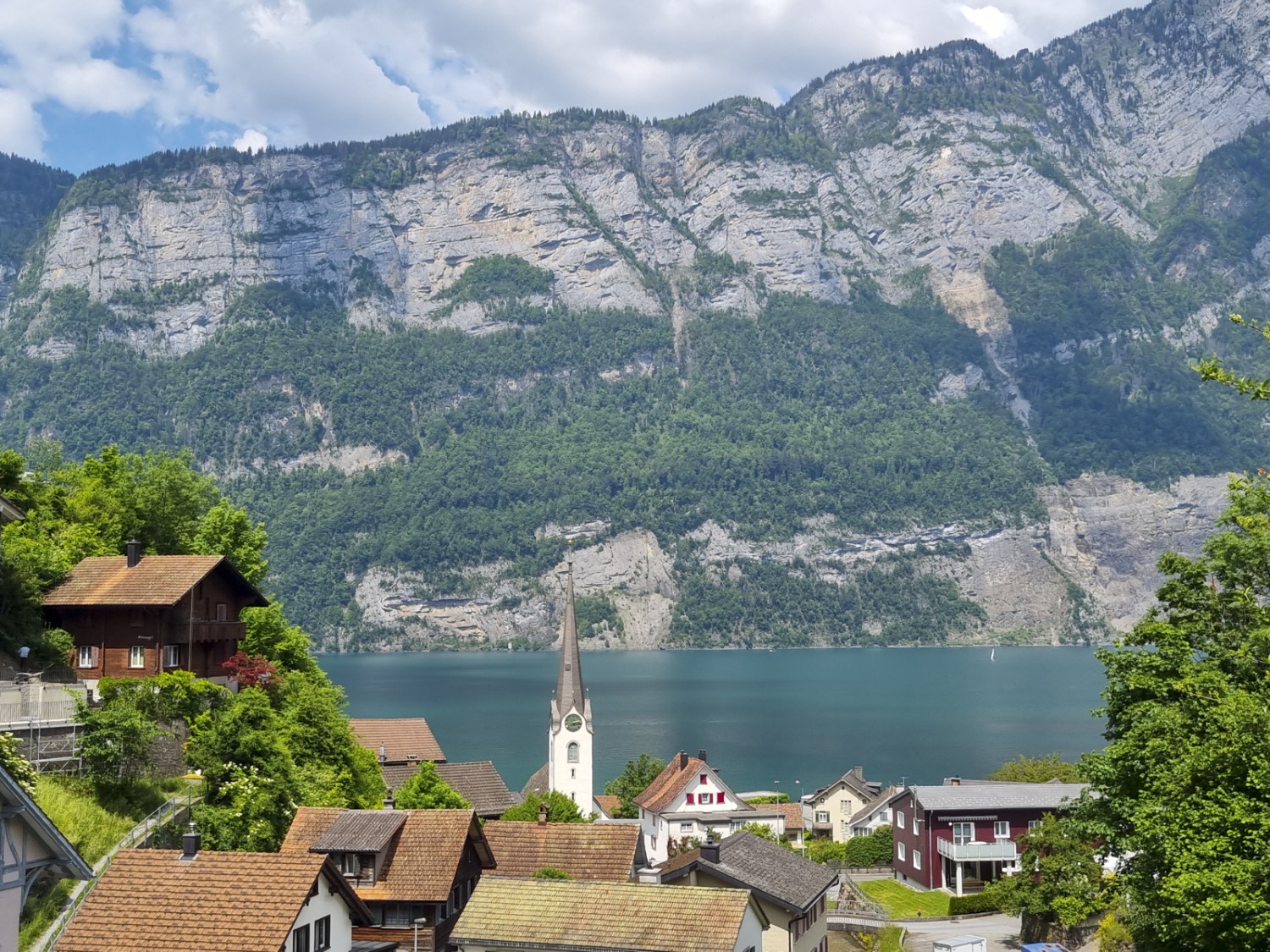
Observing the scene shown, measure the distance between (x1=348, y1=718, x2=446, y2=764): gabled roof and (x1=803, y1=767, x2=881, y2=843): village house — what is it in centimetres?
3146

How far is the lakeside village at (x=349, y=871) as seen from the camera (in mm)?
23469

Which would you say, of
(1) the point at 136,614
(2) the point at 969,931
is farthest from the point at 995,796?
(1) the point at 136,614

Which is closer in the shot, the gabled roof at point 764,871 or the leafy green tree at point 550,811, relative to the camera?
the gabled roof at point 764,871

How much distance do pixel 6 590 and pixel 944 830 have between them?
4429 centimetres

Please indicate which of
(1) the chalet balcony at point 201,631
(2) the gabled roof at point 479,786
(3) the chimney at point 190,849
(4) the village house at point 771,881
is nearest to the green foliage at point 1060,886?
(4) the village house at point 771,881

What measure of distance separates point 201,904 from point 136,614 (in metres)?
18.2

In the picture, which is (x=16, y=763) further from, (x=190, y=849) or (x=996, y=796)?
(x=996, y=796)

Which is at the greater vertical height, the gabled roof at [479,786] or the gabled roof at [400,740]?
the gabled roof at [400,740]

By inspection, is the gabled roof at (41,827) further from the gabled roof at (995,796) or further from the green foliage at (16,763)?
the gabled roof at (995,796)

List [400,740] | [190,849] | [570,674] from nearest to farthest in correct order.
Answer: [190,849], [400,740], [570,674]

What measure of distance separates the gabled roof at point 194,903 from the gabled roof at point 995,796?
4648 cm

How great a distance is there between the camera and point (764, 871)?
39531 mm

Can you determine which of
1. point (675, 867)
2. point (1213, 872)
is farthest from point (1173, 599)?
point (675, 867)

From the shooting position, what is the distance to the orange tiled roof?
85.4 m
